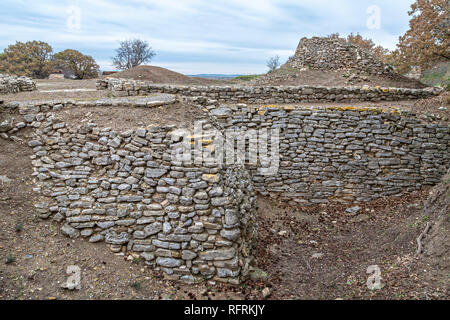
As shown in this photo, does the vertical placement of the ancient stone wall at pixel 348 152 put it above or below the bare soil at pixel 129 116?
below

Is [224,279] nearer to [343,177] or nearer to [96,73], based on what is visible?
[343,177]

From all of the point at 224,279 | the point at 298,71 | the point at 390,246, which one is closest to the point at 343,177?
the point at 390,246

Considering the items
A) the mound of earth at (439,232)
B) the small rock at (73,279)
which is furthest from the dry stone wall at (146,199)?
the mound of earth at (439,232)

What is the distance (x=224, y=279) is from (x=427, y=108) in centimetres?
945

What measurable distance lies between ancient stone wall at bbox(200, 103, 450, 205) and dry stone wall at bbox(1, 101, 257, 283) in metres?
3.51

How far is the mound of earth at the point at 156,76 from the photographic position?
20.5 metres

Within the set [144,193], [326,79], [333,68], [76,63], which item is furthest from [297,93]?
[76,63]

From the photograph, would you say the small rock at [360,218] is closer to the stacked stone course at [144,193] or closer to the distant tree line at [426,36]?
the stacked stone course at [144,193]

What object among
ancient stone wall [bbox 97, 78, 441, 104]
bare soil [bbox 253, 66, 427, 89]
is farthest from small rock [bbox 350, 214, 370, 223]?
bare soil [bbox 253, 66, 427, 89]

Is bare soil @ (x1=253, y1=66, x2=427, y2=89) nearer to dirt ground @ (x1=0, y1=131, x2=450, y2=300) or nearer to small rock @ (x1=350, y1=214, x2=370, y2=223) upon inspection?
small rock @ (x1=350, y1=214, x2=370, y2=223)

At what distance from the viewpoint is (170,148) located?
6.09 meters

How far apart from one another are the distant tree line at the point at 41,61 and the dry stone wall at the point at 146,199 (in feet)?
88.7

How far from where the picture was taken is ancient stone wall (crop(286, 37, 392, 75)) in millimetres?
16234

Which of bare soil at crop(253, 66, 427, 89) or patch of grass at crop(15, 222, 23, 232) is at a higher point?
bare soil at crop(253, 66, 427, 89)
